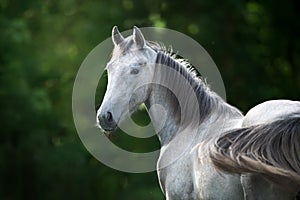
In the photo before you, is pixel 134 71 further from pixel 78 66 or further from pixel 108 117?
pixel 78 66

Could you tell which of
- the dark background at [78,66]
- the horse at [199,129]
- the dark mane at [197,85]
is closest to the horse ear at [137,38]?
the horse at [199,129]

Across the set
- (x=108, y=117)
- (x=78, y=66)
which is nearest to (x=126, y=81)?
(x=108, y=117)

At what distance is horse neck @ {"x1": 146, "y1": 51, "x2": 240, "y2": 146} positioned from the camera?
5.32 metres

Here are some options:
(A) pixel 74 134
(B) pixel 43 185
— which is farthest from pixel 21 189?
(A) pixel 74 134

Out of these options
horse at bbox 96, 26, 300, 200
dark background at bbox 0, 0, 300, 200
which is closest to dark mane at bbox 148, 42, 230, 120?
horse at bbox 96, 26, 300, 200

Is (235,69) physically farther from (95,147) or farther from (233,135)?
(233,135)

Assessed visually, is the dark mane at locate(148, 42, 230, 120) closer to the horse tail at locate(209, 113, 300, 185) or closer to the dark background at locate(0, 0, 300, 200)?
the horse tail at locate(209, 113, 300, 185)

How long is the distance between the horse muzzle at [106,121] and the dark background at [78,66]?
829cm

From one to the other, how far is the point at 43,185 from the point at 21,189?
0.42 meters

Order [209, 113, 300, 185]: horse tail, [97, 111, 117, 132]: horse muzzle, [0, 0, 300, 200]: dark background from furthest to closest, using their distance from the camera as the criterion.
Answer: [0, 0, 300, 200]: dark background
[97, 111, 117, 132]: horse muzzle
[209, 113, 300, 185]: horse tail

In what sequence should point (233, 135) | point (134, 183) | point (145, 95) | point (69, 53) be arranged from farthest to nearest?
point (69, 53)
point (134, 183)
point (145, 95)
point (233, 135)

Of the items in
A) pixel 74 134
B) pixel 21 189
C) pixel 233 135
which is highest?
pixel 233 135

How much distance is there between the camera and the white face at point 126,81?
512cm

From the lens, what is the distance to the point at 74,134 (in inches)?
570
